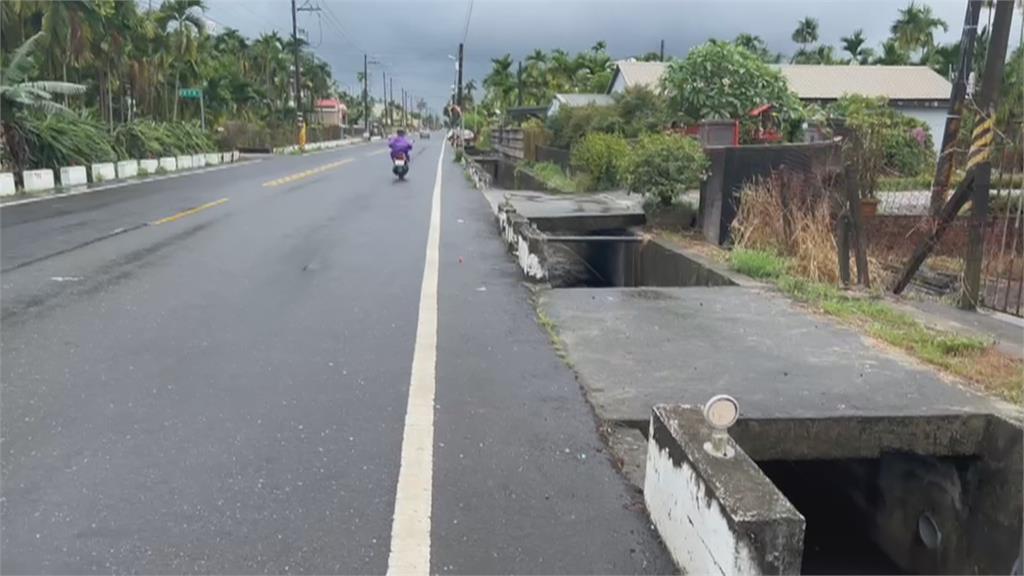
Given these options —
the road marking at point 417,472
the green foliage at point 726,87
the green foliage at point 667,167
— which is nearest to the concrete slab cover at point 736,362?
the road marking at point 417,472

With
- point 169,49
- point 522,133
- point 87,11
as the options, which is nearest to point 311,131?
point 169,49

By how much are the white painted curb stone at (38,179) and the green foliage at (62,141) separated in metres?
0.92

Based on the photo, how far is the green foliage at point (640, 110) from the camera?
26.9 m

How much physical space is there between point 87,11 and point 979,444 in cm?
2777

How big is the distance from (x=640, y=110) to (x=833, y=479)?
2407 centimetres

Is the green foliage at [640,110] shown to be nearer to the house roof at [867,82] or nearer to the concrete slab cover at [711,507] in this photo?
the house roof at [867,82]

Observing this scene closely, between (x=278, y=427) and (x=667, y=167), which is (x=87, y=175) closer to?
(x=667, y=167)

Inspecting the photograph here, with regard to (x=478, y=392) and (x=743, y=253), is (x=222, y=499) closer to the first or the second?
(x=478, y=392)

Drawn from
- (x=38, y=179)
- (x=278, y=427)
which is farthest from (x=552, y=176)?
(x=278, y=427)

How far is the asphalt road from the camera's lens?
3.49 metres

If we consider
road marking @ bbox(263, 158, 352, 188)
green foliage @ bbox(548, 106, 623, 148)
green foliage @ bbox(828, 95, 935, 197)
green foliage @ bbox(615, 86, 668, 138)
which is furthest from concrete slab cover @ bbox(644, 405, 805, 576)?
green foliage @ bbox(615, 86, 668, 138)

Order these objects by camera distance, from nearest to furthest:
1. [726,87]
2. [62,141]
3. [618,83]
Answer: [62,141] < [726,87] < [618,83]

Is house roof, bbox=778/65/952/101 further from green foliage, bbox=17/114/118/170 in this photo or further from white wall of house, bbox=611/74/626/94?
green foliage, bbox=17/114/118/170

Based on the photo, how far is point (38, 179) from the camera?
21203 millimetres
